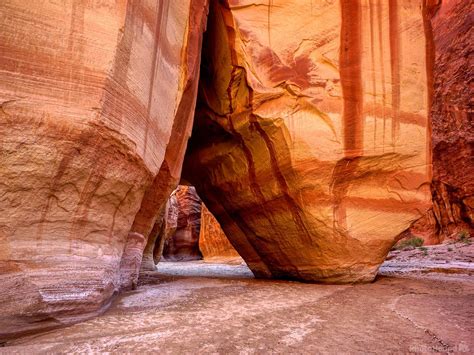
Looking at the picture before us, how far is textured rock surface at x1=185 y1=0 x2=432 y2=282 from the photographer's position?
539 cm

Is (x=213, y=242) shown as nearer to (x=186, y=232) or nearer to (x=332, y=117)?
(x=186, y=232)

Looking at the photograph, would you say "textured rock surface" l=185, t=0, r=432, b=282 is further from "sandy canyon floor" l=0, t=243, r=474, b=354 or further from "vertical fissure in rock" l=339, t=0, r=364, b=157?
"sandy canyon floor" l=0, t=243, r=474, b=354

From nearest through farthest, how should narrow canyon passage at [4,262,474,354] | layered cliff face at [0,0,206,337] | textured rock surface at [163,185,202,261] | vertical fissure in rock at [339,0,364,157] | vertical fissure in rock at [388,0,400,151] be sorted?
1. narrow canyon passage at [4,262,474,354]
2. layered cliff face at [0,0,206,337]
3. vertical fissure in rock at [339,0,364,157]
4. vertical fissure in rock at [388,0,400,151]
5. textured rock surface at [163,185,202,261]

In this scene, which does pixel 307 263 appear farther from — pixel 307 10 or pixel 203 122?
pixel 307 10

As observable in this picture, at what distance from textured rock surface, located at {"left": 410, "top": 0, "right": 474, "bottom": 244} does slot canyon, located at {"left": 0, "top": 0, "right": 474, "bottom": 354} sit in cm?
1009

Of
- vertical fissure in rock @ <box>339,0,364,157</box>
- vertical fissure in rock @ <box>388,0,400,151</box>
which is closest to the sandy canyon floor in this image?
vertical fissure in rock @ <box>339,0,364,157</box>

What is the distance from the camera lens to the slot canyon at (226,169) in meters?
2.50

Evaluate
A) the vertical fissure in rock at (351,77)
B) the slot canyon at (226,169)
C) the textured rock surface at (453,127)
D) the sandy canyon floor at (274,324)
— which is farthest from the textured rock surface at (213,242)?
the sandy canyon floor at (274,324)

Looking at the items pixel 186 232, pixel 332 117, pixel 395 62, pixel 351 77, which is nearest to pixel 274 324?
pixel 332 117

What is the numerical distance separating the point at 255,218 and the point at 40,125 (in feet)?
14.6

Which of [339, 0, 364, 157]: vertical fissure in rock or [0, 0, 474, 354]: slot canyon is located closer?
[0, 0, 474, 354]: slot canyon

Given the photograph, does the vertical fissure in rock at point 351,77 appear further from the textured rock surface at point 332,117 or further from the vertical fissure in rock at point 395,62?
the vertical fissure in rock at point 395,62

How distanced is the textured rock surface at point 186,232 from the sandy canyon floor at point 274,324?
77.5ft

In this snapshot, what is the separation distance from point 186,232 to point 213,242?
16.4 feet
